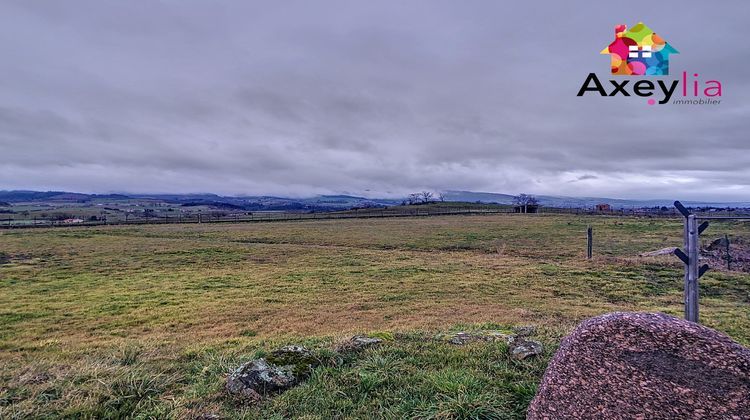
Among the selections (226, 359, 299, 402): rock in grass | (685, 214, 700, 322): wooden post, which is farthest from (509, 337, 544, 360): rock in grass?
(226, 359, 299, 402): rock in grass

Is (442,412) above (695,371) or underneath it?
underneath

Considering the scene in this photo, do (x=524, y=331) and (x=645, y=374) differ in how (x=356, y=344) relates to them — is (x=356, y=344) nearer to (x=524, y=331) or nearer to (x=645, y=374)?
(x=524, y=331)

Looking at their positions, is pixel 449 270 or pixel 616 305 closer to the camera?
pixel 616 305

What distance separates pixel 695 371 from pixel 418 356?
359 cm

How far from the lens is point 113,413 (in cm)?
434

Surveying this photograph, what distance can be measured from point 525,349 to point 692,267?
3201 millimetres

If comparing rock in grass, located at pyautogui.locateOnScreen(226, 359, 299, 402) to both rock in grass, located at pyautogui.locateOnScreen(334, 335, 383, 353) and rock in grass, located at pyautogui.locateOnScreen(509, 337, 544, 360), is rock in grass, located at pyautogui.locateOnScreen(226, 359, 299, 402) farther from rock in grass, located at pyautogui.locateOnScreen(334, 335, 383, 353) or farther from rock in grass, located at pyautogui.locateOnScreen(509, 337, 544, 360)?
rock in grass, located at pyautogui.locateOnScreen(509, 337, 544, 360)

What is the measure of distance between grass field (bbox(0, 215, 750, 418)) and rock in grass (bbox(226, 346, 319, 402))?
0.22 m

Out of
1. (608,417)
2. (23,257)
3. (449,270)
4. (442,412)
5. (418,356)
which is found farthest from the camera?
(23,257)

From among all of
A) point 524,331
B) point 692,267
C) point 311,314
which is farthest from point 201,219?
point 692,267

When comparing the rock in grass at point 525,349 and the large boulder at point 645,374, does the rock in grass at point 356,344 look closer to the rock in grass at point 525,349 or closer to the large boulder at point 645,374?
the rock in grass at point 525,349

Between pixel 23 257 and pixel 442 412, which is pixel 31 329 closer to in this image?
pixel 442 412

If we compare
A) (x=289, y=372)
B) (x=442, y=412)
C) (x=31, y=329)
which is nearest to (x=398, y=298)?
(x=289, y=372)

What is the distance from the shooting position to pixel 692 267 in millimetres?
6031
